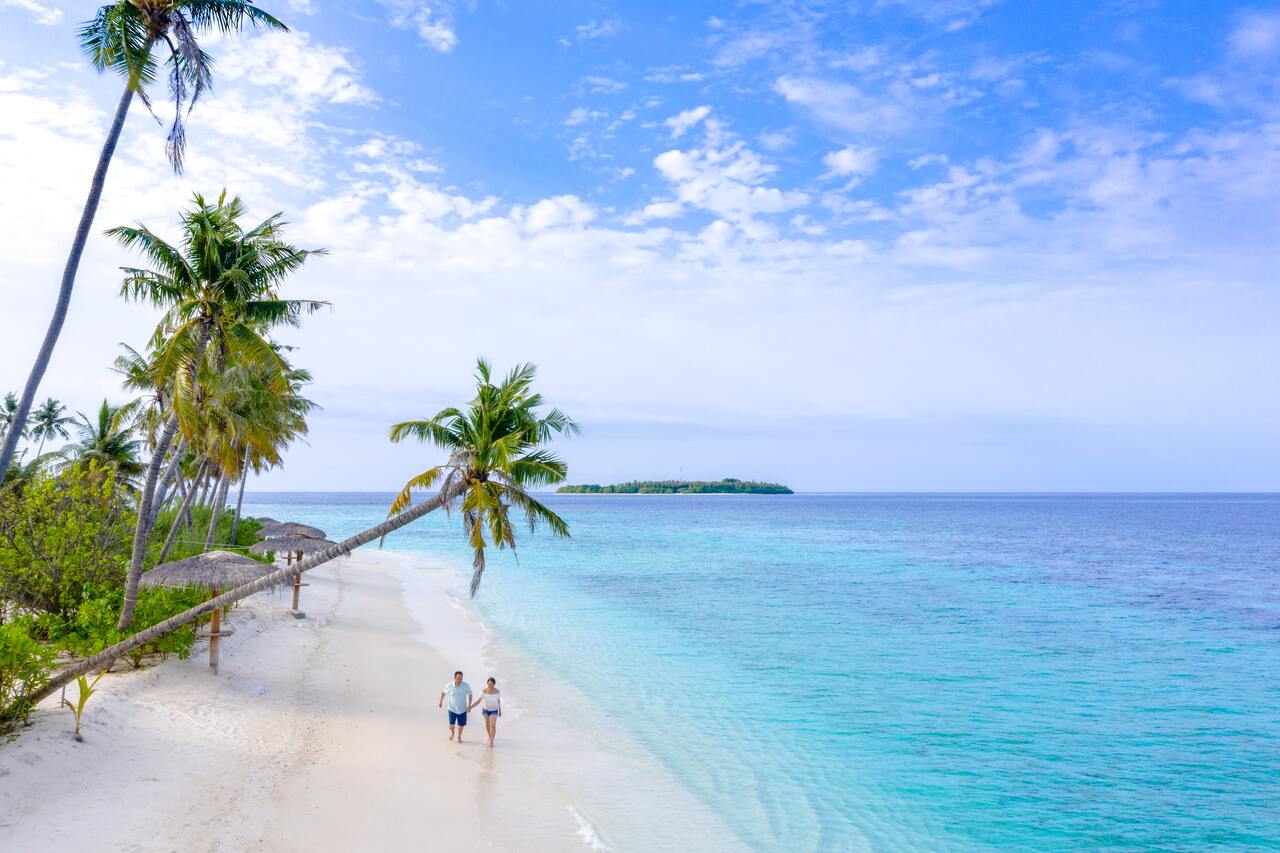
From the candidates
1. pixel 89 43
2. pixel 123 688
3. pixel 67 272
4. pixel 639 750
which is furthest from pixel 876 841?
pixel 89 43

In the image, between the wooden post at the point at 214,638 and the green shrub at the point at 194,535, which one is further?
the green shrub at the point at 194,535

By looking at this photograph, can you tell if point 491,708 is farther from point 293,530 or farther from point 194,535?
point 194,535

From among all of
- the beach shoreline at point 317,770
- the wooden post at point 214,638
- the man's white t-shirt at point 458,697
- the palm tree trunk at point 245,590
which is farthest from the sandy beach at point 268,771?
the palm tree trunk at point 245,590

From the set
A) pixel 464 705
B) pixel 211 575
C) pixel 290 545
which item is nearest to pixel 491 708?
pixel 464 705

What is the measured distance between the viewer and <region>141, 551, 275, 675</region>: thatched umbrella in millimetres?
13934

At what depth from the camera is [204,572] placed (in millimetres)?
14180

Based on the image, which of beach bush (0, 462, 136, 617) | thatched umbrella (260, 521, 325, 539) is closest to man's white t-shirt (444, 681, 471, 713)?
beach bush (0, 462, 136, 617)

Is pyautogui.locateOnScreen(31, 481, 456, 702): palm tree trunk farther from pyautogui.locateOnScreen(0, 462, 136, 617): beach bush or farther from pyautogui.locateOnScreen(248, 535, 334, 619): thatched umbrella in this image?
pyautogui.locateOnScreen(248, 535, 334, 619): thatched umbrella

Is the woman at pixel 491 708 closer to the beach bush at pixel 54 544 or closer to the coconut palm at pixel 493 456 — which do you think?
the coconut palm at pixel 493 456

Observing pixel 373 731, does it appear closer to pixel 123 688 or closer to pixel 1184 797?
pixel 123 688

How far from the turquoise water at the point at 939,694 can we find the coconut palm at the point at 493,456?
537 cm

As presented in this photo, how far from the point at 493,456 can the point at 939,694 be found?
13.0 meters

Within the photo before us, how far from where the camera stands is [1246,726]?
52.3 ft

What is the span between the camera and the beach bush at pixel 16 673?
9086mm
